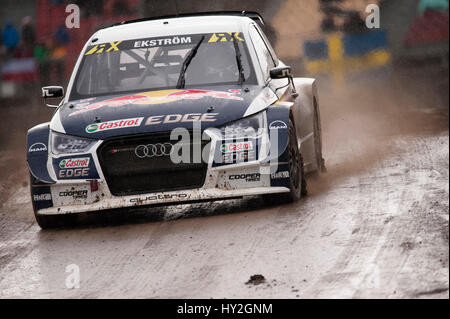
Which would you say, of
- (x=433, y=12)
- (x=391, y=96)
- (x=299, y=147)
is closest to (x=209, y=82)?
(x=299, y=147)

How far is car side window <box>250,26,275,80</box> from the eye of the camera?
401 inches

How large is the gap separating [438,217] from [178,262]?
75.1 inches

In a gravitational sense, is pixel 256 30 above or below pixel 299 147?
above

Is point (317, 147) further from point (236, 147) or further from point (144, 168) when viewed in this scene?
point (144, 168)

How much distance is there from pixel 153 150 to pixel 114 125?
373 mm

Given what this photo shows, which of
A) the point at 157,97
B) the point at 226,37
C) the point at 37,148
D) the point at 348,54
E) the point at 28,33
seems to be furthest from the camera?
the point at 28,33

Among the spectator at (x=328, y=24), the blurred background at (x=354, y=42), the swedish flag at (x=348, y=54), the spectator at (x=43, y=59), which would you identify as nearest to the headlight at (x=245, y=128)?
the blurred background at (x=354, y=42)

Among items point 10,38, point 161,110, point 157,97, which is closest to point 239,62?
point 157,97

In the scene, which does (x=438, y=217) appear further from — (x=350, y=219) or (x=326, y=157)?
(x=326, y=157)

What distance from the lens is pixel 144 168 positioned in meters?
8.98

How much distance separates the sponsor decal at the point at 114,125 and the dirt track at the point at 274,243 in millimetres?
752

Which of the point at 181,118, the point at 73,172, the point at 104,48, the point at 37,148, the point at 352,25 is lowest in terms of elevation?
the point at 352,25

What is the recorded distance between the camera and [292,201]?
930 centimetres

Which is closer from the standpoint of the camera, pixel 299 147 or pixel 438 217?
pixel 438 217
